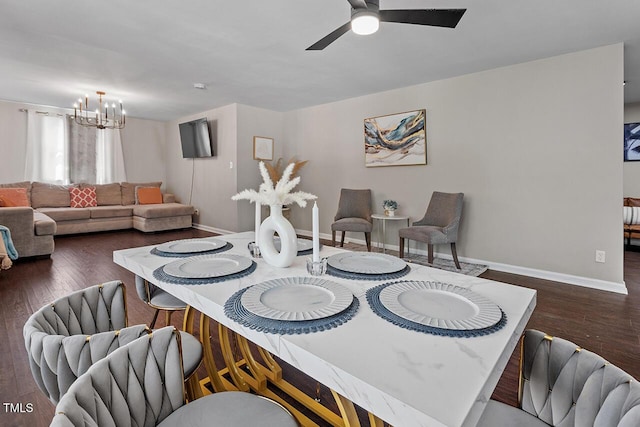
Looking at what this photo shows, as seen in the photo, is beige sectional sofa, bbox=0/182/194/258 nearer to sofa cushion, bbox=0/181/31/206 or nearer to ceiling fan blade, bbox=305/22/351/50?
sofa cushion, bbox=0/181/31/206

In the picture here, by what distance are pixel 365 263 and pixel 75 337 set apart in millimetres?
987

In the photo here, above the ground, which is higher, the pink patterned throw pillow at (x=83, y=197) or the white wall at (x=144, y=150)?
the white wall at (x=144, y=150)

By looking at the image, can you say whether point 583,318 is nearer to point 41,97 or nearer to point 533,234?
point 533,234

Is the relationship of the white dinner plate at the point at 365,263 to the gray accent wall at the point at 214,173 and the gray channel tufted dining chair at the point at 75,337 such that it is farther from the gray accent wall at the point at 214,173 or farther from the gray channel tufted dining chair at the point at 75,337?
the gray accent wall at the point at 214,173

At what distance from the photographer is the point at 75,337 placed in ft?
2.74

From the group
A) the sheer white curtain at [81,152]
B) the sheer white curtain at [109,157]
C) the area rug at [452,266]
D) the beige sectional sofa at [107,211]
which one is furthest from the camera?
the sheer white curtain at [109,157]

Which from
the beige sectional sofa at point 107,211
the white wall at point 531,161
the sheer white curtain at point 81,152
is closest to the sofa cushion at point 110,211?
the beige sectional sofa at point 107,211

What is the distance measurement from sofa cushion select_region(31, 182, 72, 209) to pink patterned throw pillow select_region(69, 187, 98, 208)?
81 mm

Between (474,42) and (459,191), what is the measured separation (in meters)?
1.68

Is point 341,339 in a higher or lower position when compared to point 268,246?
lower

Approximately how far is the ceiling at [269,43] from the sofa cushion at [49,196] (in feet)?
6.18

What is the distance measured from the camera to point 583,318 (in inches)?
96.0

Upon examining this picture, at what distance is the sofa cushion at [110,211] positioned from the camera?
583 cm

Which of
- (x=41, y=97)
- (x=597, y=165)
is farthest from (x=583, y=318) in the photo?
(x=41, y=97)
